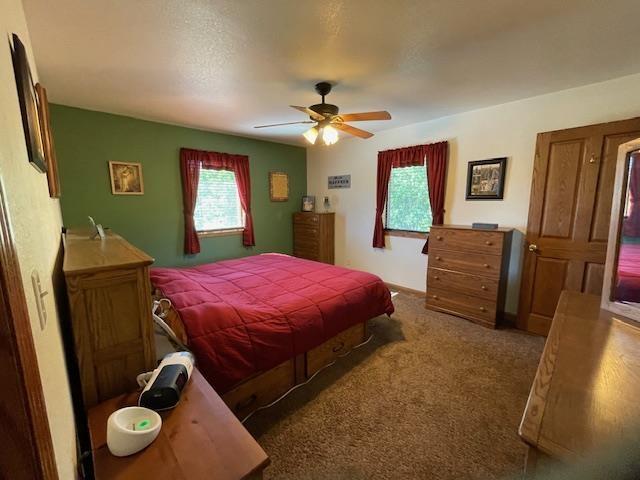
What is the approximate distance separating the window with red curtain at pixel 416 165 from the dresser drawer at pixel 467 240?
0.41m

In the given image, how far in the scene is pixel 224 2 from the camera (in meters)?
1.45

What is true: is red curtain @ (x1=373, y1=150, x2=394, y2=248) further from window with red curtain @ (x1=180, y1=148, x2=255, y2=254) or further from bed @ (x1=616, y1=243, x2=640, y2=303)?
bed @ (x1=616, y1=243, x2=640, y2=303)

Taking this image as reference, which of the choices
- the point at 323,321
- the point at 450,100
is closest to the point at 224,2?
the point at 323,321

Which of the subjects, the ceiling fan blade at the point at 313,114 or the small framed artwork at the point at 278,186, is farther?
the small framed artwork at the point at 278,186

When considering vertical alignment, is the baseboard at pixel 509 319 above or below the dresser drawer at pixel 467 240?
below

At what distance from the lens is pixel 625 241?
4.76 feet

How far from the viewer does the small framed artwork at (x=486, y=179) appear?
3.14 m

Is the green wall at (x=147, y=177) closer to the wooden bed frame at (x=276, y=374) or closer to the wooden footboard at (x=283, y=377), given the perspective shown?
the wooden bed frame at (x=276, y=374)

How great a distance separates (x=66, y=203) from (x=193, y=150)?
1561 millimetres

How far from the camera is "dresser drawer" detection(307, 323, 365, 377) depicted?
218cm

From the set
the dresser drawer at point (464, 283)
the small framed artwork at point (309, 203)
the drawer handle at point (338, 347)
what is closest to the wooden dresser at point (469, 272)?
the dresser drawer at point (464, 283)

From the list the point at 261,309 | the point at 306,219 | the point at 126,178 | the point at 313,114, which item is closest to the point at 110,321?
the point at 261,309

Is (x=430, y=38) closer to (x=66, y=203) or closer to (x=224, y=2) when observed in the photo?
(x=224, y=2)

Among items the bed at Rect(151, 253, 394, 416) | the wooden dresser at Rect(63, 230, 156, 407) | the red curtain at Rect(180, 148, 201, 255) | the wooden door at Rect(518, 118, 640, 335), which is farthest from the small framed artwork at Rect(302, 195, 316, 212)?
the wooden dresser at Rect(63, 230, 156, 407)
